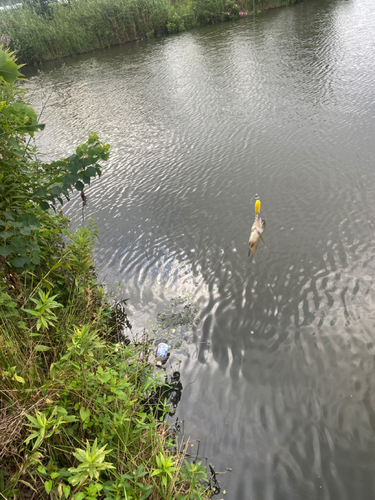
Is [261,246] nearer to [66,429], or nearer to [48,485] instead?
[66,429]

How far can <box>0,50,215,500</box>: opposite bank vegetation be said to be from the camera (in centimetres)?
191

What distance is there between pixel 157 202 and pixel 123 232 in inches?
44.9

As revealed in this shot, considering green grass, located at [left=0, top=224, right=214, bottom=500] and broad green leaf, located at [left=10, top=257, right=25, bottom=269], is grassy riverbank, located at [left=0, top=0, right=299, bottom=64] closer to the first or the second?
broad green leaf, located at [left=10, top=257, right=25, bottom=269]

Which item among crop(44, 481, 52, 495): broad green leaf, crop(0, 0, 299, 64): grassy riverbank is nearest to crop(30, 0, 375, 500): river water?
crop(44, 481, 52, 495): broad green leaf

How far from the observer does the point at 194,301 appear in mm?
4695

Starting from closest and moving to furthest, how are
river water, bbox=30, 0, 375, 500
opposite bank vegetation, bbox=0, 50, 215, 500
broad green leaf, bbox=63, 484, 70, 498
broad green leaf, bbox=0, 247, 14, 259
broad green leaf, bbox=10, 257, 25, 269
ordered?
broad green leaf, bbox=63, 484, 70, 498
opposite bank vegetation, bbox=0, 50, 215, 500
broad green leaf, bbox=0, 247, 14, 259
broad green leaf, bbox=10, 257, 25, 269
river water, bbox=30, 0, 375, 500

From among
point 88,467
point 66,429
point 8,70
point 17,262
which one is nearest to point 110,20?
point 8,70

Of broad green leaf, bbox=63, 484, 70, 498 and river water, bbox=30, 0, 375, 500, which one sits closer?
broad green leaf, bbox=63, 484, 70, 498

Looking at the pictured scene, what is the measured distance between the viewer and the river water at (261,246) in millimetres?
3162

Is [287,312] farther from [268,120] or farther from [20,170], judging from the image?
[268,120]

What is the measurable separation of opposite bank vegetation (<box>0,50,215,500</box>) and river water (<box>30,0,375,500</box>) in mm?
870

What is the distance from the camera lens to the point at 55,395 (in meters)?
2.23

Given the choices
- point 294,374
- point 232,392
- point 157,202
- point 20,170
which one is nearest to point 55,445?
point 232,392

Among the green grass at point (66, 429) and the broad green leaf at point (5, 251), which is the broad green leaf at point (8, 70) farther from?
the green grass at point (66, 429)
